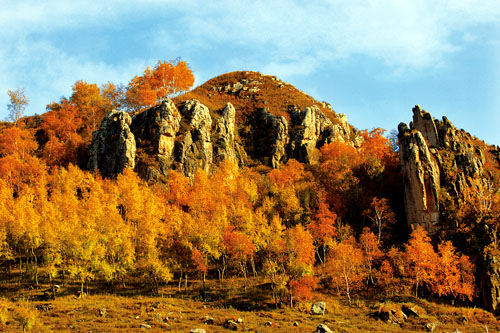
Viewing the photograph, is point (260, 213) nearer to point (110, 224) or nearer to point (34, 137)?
point (110, 224)

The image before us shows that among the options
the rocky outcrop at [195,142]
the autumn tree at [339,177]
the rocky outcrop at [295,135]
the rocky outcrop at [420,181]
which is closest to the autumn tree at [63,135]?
the rocky outcrop at [195,142]

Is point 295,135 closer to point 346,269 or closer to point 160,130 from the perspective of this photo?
point 160,130

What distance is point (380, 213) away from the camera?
225 feet

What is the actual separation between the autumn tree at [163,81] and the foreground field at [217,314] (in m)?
75.7

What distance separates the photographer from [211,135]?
3962 inches

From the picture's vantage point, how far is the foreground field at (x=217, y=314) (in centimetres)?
4109

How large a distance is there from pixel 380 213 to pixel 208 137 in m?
47.0

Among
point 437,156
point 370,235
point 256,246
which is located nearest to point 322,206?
point 370,235

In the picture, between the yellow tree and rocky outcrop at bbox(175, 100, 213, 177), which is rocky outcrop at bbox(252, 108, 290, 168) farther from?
the yellow tree

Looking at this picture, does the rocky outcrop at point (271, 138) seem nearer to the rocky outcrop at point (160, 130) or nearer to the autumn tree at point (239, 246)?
the rocky outcrop at point (160, 130)

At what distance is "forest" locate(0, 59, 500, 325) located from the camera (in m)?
55.0

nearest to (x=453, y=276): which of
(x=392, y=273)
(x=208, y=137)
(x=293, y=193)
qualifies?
(x=392, y=273)

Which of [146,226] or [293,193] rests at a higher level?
[293,193]

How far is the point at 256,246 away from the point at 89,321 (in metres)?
26.8
